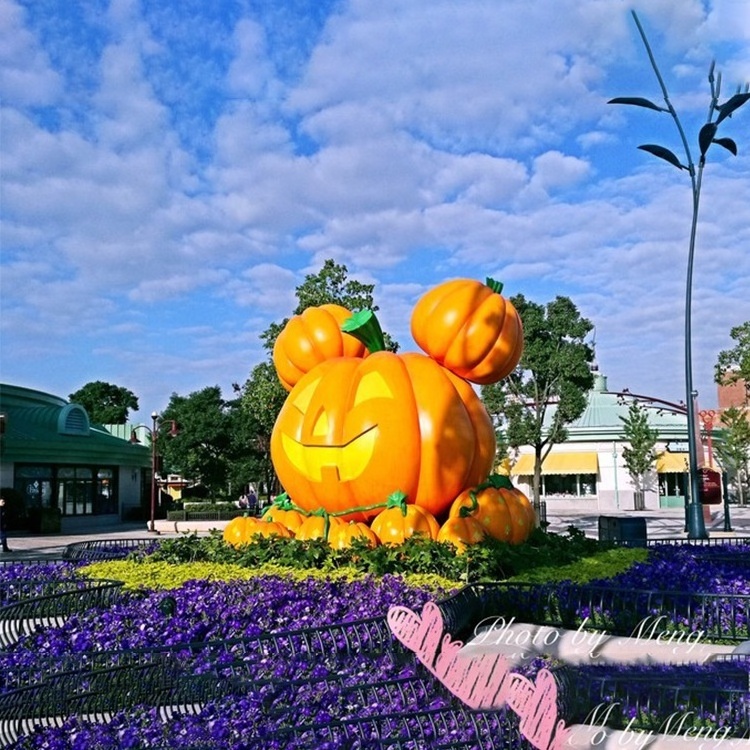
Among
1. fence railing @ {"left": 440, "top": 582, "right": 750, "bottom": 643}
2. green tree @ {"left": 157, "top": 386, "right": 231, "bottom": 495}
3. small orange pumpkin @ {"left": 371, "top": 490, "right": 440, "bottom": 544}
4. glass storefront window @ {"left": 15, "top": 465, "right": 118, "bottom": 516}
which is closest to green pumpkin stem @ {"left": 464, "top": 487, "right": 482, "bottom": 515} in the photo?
small orange pumpkin @ {"left": 371, "top": 490, "right": 440, "bottom": 544}

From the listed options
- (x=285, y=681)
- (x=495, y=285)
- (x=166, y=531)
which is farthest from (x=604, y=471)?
(x=285, y=681)

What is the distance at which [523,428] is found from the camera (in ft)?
96.3

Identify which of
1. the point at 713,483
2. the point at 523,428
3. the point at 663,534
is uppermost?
the point at 523,428

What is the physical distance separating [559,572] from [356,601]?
2.71m

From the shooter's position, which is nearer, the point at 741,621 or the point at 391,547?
the point at 741,621

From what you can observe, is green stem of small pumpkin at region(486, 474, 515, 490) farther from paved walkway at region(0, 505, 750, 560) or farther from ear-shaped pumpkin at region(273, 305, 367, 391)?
paved walkway at region(0, 505, 750, 560)

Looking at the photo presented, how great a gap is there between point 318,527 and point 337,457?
0.94 meters

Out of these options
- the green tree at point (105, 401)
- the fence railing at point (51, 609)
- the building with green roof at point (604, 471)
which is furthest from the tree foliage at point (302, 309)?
the green tree at point (105, 401)

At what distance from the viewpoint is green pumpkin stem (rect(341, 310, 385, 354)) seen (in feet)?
36.4

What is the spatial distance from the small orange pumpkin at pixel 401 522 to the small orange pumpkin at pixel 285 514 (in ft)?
4.10

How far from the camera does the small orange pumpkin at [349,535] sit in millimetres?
9586

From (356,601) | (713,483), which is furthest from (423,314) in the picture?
(713,483)

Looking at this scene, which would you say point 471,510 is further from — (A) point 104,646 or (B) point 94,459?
(B) point 94,459

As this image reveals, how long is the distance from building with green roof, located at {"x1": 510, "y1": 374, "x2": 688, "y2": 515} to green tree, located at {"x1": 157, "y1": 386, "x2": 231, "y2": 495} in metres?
15.5
